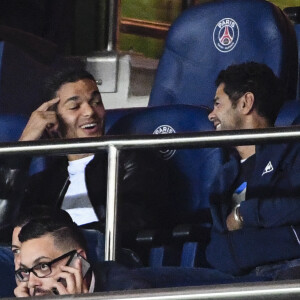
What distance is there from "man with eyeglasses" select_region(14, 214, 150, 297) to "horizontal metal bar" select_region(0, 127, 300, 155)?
0.63ft

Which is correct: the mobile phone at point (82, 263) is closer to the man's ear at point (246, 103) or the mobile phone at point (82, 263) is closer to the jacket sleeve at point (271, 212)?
the jacket sleeve at point (271, 212)

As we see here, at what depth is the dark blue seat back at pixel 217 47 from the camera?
11.4 ft

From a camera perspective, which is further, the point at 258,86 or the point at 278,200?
the point at 258,86

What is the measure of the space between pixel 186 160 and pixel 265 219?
0.54 m

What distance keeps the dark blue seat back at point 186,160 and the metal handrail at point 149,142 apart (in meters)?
0.71

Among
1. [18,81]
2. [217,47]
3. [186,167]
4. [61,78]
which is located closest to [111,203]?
[186,167]

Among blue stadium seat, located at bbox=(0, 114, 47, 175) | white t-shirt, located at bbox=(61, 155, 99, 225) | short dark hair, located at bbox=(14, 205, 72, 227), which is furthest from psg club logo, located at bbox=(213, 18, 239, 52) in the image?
short dark hair, located at bbox=(14, 205, 72, 227)

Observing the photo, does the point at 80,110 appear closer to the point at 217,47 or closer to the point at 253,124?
the point at 253,124

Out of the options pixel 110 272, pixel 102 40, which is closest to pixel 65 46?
pixel 102 40

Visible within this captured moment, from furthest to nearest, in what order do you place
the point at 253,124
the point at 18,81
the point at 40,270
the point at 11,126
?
the point at 18,81 → the point at 11,126 → the point at 253,124 → the point at 40,270

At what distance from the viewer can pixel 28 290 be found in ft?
7.38

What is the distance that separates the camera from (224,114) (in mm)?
2986

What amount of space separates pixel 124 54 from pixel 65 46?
1.60 feet

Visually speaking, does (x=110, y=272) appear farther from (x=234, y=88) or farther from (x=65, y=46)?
(x=65, y=46)
